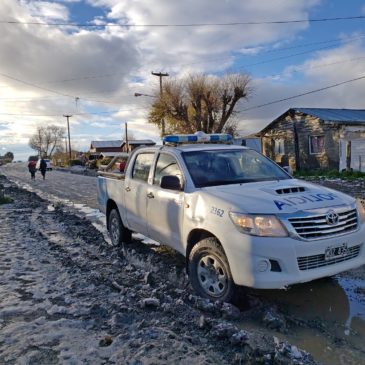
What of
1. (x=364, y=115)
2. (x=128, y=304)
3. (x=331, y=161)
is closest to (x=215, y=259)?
(x=128, y=304)

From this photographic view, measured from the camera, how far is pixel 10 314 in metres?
4.28

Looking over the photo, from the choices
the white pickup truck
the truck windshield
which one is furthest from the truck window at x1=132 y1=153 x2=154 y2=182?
the truck windshield

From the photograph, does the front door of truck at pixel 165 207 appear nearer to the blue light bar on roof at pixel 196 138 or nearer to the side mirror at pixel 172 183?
the side mirror at pixel 172 183

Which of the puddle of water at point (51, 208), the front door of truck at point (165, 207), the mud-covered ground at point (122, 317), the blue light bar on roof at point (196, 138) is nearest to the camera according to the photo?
the mud-covered ground at point (122, 317)

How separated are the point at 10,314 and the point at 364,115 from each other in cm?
2984

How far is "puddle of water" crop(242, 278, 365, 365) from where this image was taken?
3.42 meters

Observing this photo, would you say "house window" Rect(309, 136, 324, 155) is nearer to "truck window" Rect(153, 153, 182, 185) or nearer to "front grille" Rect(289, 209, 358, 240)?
"truck window" Rect(153, 153, 182, 185)

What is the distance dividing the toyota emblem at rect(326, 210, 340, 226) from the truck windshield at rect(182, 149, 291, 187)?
4.03 feet

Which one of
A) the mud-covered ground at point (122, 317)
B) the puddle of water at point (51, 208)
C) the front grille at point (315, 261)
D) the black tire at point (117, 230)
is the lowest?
the puddle of water at point (51, 208)

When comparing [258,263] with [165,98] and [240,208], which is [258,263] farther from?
[165,98]

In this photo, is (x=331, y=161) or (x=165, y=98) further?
(x=165, y=98)

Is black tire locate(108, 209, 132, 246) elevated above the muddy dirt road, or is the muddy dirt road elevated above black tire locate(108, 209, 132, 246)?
black tire locate(108, 209, 132, 246)

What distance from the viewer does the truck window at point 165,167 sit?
539 centimetres

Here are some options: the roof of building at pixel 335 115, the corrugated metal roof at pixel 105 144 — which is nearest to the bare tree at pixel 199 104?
the roof of building at pixel 335 115
